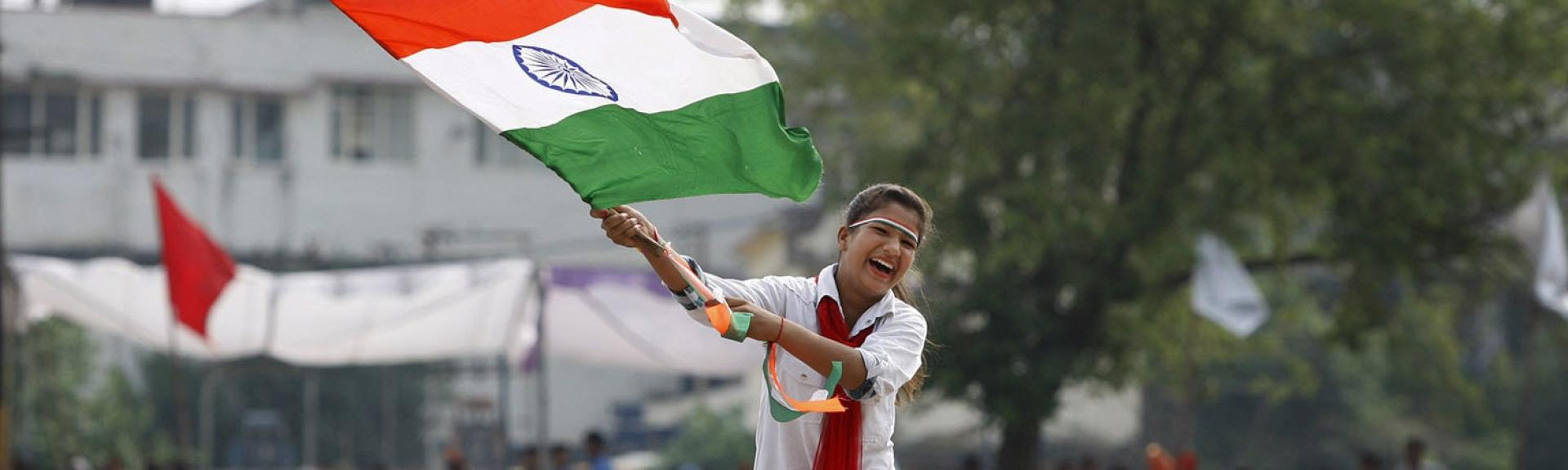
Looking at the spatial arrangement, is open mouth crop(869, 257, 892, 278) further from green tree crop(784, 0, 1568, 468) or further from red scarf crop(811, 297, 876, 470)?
green tree crop(784, 0, 1568, 468)

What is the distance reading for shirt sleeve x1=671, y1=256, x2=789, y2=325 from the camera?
4.70 m

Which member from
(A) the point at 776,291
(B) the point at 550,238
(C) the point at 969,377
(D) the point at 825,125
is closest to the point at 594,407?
(B) the point at 550,238

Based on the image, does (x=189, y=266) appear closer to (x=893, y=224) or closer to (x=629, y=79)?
(x=629, y=79)

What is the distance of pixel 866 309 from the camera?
16.8 feet

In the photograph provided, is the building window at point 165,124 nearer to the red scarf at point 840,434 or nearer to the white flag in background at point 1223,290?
the white flag in background at point 1223,290

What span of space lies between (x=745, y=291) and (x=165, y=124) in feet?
118

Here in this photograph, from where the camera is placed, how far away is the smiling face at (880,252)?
16.3ft

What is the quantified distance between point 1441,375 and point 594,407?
71.2 ft

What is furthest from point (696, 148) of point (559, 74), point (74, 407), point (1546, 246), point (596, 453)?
point (74, 407)

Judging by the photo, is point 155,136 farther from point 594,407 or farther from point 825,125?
point 825,125

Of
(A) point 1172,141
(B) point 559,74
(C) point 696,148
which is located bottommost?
(C) point 696,148

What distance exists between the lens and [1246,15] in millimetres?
20203

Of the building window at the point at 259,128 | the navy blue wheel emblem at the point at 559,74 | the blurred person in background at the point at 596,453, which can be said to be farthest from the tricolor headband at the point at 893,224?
the building window at the point at 259,128

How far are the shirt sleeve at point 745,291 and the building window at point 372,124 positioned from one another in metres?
36.6
